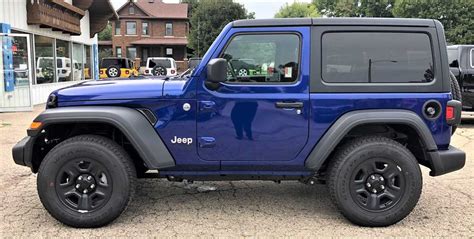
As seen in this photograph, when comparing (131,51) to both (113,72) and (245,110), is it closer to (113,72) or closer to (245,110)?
(113,72)

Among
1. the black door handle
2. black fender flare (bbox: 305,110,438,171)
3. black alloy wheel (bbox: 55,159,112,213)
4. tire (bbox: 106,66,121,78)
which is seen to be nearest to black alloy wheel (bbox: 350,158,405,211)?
black fender flare (bbox: 305,110,438,171)

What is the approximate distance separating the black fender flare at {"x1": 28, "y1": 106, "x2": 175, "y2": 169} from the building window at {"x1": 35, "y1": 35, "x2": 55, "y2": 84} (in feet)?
38.1

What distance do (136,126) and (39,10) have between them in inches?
435

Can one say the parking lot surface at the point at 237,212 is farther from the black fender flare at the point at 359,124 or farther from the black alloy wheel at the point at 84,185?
the black fender flare at the point at 359,124

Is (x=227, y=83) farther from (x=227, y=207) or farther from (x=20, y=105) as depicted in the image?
(x=20, y=105)

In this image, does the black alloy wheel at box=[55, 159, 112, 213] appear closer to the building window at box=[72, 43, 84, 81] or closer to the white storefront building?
the white storefront building

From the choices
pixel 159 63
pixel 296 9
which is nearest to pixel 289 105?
pixel 159 63

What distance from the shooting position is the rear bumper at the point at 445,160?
3.89 meters

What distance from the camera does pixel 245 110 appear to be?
150 inches

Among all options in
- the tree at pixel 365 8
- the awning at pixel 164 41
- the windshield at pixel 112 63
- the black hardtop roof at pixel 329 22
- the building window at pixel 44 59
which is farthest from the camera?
the tree at pixel 365 8

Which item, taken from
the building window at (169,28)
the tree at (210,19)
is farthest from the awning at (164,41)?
the tree at (210,19)

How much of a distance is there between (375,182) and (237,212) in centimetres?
136

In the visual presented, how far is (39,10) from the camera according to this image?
12992 mm

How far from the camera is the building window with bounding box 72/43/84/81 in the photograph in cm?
1833
